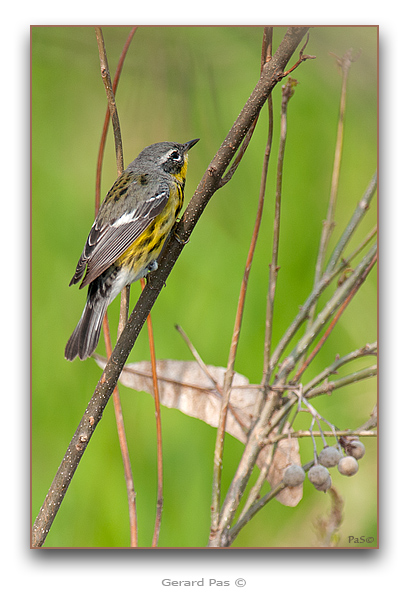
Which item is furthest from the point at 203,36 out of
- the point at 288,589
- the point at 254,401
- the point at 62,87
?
the point at 288,589

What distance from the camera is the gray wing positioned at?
4.92ft

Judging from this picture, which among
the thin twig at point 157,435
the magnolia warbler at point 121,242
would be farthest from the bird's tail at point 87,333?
the thin twig at point 157,435

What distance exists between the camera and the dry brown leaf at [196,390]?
1469mm

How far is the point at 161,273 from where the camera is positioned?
131 cm

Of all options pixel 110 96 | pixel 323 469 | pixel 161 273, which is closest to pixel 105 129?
pixel 110 96

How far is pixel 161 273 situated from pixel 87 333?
31cm

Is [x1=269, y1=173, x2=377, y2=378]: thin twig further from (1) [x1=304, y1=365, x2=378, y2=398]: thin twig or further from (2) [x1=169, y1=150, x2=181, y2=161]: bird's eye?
(2) [x1=169, y1=150, x2=181, y2=161]: bird's eye

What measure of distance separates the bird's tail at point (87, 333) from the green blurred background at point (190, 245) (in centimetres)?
7

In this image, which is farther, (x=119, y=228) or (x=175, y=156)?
(x=175, y=156)

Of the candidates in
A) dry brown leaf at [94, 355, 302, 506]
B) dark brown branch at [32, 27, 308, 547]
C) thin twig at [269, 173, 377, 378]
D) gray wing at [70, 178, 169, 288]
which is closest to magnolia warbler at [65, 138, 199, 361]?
gray wing at [70, 178, 169, 288]

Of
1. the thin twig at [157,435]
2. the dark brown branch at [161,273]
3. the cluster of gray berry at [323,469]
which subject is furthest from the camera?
the thin twig at [157,435]

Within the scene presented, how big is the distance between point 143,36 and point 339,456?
3.82 feet

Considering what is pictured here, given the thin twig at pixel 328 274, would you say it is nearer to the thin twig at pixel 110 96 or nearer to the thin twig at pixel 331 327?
the thin twig at pixel 331 327

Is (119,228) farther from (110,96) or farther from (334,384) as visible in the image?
(334,384)
